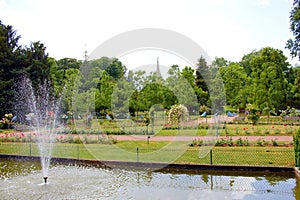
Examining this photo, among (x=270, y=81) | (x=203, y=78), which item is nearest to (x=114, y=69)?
(x=203, y=78)

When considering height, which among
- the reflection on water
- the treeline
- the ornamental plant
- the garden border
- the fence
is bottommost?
the reflection on water

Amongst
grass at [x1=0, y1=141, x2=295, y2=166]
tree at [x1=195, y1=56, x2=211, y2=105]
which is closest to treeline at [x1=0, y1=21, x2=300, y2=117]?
tree at [x1=195, y1=56, x2=211, y2=105]

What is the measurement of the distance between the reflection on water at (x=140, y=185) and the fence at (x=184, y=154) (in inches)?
52.9

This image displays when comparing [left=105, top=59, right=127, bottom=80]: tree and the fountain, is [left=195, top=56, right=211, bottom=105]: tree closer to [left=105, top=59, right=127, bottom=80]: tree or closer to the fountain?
[left=105, top=59, right=127, bottom=80]: tree

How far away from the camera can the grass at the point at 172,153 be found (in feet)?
40.0

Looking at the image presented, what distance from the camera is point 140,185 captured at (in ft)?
31.7

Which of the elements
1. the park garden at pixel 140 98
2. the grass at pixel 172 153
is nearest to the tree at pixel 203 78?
the park garden at pixel 140 98

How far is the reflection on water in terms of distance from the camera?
8641 millimetres

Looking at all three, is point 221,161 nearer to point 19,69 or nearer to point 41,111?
point 41,111

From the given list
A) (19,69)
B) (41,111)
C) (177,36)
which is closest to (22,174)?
(177,36)

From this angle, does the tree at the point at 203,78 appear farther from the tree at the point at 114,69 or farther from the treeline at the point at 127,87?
the tree at the point at 114,69

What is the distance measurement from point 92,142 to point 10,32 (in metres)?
22.3

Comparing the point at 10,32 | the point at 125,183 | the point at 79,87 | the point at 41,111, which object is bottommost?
the point at 125,183

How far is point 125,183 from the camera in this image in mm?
9852
